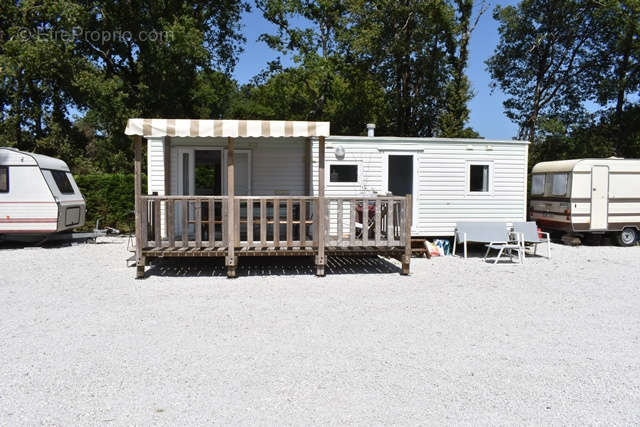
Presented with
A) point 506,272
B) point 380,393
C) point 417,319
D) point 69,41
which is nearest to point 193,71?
point 69,41

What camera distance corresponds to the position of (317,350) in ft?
14.7

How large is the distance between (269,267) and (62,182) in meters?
5.94

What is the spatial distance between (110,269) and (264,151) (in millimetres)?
3865

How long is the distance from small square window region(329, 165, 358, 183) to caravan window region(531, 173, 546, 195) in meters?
5.96

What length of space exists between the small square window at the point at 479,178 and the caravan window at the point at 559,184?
265cm

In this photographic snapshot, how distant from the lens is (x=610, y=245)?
43.4 ft

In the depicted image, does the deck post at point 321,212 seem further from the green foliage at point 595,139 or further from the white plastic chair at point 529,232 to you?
the green foliage at point 595,139

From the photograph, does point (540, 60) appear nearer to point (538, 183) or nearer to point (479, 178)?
point (538, 183)

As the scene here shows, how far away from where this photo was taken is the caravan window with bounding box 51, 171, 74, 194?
37.9ft

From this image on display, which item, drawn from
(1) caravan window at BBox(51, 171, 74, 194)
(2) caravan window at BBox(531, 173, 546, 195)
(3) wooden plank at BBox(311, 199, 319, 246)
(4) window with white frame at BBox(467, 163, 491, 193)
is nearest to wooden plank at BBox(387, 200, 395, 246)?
(3) wooden plank at BBox(311, 199, 319, 246)

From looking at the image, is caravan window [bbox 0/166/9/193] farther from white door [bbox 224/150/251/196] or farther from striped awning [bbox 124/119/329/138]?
striped awning [bbox 124/119/329/138]

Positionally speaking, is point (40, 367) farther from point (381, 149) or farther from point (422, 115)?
point (422, 115)

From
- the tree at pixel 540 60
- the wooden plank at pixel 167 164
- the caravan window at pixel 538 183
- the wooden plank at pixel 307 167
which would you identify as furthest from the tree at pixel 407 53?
the wooden plank at pixel 167 164

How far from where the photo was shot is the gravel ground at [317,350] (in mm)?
3291
